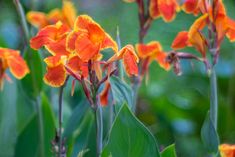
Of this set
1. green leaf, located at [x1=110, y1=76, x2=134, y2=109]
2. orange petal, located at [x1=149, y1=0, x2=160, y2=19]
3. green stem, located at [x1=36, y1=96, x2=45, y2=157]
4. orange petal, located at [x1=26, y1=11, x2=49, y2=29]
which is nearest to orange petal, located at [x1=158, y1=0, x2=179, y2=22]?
orange petal, located at [x1=149, y1=0, x2=160, y2=19]

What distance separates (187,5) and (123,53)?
273 mm

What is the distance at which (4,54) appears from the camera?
47.9 inches

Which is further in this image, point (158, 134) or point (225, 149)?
point (158, 134)

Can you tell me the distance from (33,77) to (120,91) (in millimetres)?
328

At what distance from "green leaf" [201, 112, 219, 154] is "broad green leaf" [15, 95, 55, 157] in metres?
0.45

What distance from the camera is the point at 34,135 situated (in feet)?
5.08

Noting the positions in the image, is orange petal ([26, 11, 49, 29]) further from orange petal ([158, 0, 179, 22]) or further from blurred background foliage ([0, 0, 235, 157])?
orange petal ([158, 0, 179, 22])

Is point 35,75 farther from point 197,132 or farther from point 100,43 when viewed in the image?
point 197,132

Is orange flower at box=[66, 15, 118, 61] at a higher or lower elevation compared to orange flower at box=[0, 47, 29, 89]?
higher

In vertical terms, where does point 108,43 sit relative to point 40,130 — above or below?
above

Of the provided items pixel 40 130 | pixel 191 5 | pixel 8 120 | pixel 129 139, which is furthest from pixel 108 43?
pixel 8 120

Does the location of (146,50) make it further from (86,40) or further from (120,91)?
(86,40)

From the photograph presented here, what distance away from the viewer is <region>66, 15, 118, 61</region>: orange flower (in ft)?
3.26

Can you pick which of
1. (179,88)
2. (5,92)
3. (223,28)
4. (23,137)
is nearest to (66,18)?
(5,92)
